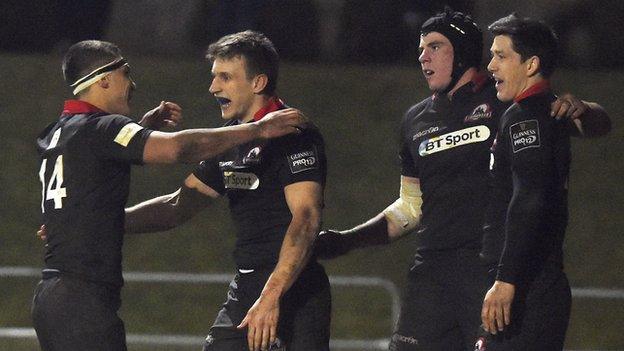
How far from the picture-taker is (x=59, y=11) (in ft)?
50.0

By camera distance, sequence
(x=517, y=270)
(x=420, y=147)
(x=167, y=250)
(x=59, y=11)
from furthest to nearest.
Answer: (x=59, y=11)
(x=167, y=250)
(x=420, y=147)
(x=517, y=270)

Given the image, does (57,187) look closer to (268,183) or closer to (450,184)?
(268,183)

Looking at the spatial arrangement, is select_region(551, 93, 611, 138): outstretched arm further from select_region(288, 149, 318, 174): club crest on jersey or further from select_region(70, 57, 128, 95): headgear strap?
select_region(70, 57, 128, 95): headgear strap

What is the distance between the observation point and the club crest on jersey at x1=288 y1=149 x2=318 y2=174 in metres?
6.66

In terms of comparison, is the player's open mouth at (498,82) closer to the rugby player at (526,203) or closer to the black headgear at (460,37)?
the rugby player at (526,203)

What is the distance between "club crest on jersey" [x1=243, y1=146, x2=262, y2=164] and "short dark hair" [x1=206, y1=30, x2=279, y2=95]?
300 mm

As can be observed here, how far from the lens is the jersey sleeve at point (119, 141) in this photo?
259 inches

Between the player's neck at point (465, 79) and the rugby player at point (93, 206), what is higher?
the player's neck at point (465, 79)

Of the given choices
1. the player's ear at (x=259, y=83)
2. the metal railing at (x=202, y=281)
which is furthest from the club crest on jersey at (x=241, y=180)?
the metal railing at (x=202, y=281)

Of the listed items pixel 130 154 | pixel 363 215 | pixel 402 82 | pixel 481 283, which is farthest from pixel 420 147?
pixel 402 82

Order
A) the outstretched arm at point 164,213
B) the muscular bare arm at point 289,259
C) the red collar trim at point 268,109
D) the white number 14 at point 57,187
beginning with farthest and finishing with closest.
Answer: the outstretched arm at point 164,213
the red collar trim at point 268,109
the white number 14 at point 57,187
the muscular bare arm at point 289,259

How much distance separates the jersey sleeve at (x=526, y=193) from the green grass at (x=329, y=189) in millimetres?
6283

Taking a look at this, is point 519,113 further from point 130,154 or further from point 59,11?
point 59,11

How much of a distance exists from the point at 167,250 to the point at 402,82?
3290mm
